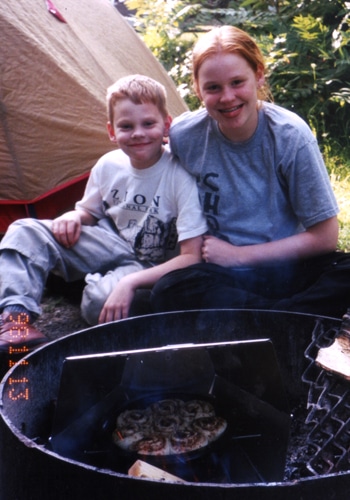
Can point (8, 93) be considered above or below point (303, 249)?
above

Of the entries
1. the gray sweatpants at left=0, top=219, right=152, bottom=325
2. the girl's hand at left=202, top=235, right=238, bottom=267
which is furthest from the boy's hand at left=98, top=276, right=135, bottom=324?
the girl's hand at left=202, top=235, right=238, bottom=267

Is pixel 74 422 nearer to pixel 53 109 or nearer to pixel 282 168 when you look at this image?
pixel 282 168

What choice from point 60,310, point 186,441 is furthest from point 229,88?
point 60,310

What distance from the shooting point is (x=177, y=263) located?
8.06 ft

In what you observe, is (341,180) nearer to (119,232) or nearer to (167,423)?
(119,232)

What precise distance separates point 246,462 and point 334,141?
3.90m

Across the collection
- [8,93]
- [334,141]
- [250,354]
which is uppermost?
[8,93]

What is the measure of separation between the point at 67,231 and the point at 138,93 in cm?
56

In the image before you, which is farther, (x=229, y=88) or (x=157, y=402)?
(x=229, y=88)

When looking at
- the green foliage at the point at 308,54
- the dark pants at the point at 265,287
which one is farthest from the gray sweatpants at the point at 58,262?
the green foliage at the point at 308,54

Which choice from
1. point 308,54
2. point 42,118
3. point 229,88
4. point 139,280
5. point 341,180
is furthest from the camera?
point 308,54

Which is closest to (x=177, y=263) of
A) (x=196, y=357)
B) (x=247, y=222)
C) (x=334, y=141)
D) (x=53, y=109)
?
(x=247, y=222)

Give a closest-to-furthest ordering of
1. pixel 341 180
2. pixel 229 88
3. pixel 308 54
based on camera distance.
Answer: pixel 229 88
pixel 341 180
pixel 308 54

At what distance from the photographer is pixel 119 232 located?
107 inches
